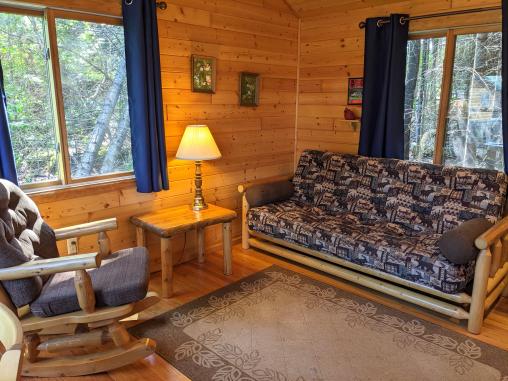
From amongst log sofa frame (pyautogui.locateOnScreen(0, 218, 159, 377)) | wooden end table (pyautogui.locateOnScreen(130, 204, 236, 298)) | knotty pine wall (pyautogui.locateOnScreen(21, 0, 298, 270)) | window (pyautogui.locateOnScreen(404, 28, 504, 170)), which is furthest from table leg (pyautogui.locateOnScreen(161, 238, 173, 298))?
window (pyautogui.locateOnScreen(404, 28, 504, 170))

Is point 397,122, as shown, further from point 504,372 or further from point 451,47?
point 504,372

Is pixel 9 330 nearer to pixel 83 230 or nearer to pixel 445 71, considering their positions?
pixel 83 230

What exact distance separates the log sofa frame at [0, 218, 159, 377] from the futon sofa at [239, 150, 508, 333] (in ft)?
4.73

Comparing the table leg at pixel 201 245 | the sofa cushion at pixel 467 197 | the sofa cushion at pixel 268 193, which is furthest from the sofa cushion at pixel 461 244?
the table leg at pixel 201 245

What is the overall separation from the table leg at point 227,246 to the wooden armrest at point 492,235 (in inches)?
66.0

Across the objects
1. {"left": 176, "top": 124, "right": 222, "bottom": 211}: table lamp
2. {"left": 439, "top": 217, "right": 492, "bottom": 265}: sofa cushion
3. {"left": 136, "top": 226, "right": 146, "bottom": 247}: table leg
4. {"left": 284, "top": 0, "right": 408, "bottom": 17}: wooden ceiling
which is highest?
{"left": 284, "top": 0, "right": 408, "bottom": 17}: wooden ceiling

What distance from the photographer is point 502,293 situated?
2.86 metres

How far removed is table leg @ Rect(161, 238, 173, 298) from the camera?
9.05ft

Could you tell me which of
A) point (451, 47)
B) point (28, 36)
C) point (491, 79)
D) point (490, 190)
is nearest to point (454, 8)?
point (451, 47)

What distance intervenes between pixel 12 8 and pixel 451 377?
3.18 metres

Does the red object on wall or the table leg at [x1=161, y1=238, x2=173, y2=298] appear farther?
the red object on wall

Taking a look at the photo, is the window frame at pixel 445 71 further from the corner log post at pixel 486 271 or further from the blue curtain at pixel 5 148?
the blue curtain at pixel 5 148

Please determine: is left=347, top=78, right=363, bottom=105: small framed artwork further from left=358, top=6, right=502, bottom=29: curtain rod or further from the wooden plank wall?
left=358, top=6, right=502, bottom=29: curtain rod

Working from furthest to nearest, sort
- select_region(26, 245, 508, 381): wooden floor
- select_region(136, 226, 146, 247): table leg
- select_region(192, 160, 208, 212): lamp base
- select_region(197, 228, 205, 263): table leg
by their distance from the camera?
1. select_region(197, 228, 205, 263): table leg
2. select_region(192, 160, 208, 212): lamp base
3. select_region(136, 226, 146, 247): table leg
4. select_region(26, 245, 508, 381): wooden floor
